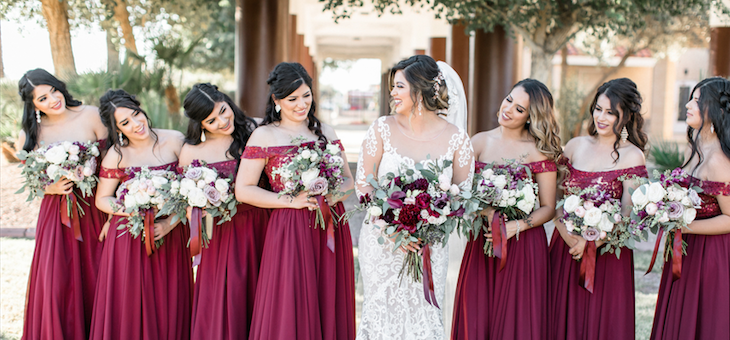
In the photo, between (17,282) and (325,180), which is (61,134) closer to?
(325,180)

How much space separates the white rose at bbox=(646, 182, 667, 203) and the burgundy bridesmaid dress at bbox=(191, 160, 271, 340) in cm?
271

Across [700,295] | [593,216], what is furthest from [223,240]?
[700,295]

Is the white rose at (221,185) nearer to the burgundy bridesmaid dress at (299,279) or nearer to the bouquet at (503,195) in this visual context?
the burgundy bridesmaid dress at (299,279)

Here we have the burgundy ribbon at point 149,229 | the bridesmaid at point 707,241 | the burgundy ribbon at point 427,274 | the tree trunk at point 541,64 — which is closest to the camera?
the burgundy ribbon at point 427,274

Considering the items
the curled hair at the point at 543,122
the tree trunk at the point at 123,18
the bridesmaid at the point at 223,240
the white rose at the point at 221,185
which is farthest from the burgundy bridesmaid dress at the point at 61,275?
the tree trunk at the point at 123,18

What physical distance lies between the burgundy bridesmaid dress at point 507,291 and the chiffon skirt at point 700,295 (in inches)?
32.6

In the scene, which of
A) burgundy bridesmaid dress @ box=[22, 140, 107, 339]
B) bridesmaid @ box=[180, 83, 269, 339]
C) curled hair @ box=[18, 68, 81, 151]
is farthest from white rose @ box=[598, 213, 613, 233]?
curled hair @ box=[18, 68, 81, 151]

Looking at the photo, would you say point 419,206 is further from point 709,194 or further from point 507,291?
point 709,194

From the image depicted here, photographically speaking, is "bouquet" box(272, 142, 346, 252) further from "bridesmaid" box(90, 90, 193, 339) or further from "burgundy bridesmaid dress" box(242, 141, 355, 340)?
"bridesmaid" box(90, 90, 193, 339)

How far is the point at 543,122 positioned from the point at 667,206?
3.17ft

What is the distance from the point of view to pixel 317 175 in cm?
366

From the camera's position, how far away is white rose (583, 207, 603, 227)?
352 centimetres

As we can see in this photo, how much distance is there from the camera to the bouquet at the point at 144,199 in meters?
3.86

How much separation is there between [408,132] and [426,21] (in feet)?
45.4
